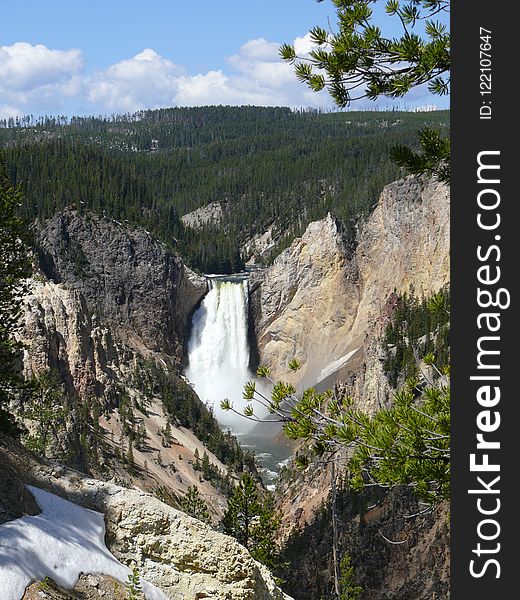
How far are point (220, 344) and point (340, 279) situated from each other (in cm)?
1448

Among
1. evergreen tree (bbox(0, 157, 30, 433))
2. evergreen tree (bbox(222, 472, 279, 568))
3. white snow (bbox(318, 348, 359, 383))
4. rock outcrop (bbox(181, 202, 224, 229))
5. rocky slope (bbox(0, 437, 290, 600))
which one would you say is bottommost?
evergreen tree (bbox(222, 472, 279, 568))

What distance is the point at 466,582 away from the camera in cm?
572

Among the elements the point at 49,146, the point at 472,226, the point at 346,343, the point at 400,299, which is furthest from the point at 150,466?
the point at 49,146

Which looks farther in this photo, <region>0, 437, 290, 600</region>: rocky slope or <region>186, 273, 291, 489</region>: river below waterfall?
<region>186, 273, 291, 489</region>: river below waterfall

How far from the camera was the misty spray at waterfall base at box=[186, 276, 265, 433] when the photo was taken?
73512 millimetres

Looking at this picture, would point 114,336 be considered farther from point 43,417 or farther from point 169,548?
point 169,548

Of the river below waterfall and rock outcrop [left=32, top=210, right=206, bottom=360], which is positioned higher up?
rock outcrop [left=32, top=210, right=206, bottom=360]

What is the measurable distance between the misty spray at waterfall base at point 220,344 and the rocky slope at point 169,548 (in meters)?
58.0

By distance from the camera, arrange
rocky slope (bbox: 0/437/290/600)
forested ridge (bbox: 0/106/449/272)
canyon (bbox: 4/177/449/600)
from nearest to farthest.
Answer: rocky slope (bbox: 0/437/290/600) < canyon (bbox: 4/177/449/600) < forested ridge (bbox: 0/106/449/272)

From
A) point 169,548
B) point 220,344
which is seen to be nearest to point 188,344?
point 220,344

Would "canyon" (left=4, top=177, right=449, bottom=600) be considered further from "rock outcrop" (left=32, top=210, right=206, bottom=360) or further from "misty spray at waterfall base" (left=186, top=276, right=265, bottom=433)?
"misty spray at waterfall base" (left=186, top=276, right=265, bottom=433)

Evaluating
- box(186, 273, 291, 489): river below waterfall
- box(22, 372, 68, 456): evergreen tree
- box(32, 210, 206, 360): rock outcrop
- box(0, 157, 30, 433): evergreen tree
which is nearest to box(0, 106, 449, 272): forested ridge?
box(32, 210, 206, 360): rock outcrop

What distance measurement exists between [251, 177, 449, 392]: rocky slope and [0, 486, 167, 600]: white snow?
49.7m

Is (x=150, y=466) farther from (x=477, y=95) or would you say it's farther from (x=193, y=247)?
(x=193, y=247)
